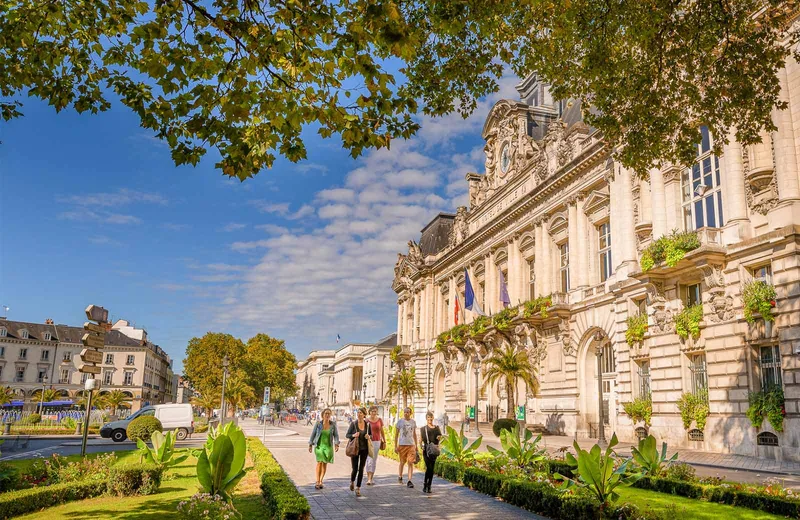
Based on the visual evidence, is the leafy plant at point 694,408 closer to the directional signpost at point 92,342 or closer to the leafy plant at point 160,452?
the leafy plant at point 160,452

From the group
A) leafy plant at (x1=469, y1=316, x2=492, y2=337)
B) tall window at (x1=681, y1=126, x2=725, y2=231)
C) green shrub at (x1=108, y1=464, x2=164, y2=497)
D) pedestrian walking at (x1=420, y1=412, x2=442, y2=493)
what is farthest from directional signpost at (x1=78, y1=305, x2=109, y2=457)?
leafy plant at (x1=469, y1=316, x2=492, y2=337)

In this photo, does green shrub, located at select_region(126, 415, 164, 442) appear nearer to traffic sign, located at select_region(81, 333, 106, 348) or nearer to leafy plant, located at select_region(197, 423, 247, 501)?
traffic sign, located at select_region(81, 333, 106, 348)

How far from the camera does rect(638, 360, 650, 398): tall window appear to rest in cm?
2583

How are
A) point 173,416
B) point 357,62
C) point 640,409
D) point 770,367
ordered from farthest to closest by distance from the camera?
1. point 173,416
2. point 640,409
3. point 770,367
4. point 357,62

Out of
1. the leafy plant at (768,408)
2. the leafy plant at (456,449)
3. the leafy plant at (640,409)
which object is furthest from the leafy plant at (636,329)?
the leafy plant at (456,449)

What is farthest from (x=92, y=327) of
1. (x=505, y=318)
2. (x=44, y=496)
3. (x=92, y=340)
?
(x=505, y=318)

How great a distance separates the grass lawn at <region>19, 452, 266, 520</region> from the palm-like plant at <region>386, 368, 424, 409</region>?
4395cm

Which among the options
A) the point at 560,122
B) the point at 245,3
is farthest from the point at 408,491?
the point at 560,122

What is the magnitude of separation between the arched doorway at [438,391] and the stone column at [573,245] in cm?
2429

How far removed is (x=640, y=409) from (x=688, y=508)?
1626 cm

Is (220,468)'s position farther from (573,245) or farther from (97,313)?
(573,245)

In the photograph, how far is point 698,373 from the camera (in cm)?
2288

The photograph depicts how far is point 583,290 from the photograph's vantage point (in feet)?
106

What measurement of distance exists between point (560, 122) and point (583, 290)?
34.1 ft
